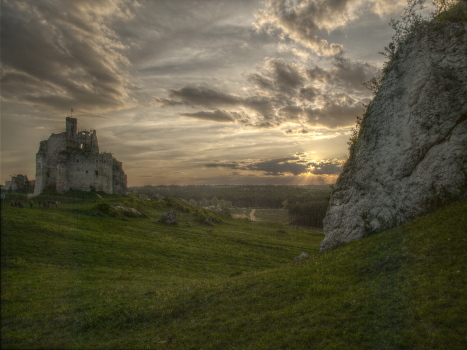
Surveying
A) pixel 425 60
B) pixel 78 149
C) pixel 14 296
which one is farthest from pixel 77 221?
pixel 425 60

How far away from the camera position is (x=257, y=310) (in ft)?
45.1

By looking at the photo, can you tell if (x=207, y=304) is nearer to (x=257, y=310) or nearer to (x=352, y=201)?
(x=257, y=310)

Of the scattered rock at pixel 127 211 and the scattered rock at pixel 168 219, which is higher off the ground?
the scattered rock at pixel 127 211

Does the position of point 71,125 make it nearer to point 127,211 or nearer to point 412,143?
point 127,211

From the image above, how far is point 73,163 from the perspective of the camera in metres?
62.3

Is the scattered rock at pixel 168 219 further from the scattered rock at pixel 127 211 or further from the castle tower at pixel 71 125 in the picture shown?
the castle tower at pixel 71 125

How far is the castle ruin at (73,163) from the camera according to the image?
59.6m

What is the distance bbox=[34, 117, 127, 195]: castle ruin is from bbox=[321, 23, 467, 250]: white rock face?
189 feet

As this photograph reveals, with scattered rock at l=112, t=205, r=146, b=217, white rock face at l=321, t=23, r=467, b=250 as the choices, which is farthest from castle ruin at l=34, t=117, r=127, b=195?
white rock face at l=321, t=23, r=467, b=250

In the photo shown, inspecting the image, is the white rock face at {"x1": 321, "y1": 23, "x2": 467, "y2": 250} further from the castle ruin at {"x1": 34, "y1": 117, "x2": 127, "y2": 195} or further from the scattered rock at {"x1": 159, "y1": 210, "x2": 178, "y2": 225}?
the castle ruin at {"x1": 34, "y1": 117, "x2": 127, "y2": 195}

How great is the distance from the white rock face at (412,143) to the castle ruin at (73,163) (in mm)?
57680

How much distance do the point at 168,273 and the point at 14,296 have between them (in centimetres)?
1411

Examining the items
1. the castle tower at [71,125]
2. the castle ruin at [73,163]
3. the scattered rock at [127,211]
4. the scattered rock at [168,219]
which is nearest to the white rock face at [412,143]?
the scattered rock at [168,219]

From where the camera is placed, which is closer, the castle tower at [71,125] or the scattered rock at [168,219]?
the scattered rock at [168,219]
